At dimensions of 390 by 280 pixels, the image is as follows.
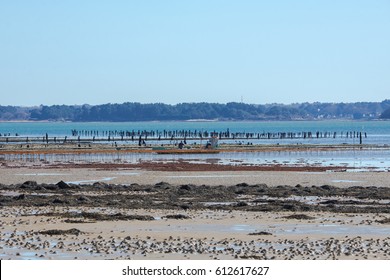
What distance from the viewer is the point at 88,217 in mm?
24750

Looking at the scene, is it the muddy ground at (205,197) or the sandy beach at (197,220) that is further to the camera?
the muddy ground at (205,197)

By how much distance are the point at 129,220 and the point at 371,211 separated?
774 centimetres

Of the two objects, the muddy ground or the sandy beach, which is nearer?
the sandy beach

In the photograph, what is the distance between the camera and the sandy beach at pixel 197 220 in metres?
18.5

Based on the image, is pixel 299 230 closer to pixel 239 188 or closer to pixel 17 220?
pixel 17 220

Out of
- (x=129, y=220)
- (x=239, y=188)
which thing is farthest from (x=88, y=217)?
(x=239, y=188)

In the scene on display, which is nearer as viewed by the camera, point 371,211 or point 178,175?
point 371,211

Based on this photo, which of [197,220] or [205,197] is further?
[205,197]

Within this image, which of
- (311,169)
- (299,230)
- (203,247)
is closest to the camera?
(203,247)

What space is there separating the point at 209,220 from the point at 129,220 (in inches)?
88.5

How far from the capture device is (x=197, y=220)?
24391mm

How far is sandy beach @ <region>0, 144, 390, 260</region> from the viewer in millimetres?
18500

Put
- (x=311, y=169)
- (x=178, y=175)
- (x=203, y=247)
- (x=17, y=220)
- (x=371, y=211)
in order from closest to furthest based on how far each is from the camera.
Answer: (x=203, y=247) < (x=17, y=220) < (x=371, y=211) < (x=178, y=175) < (x=311, y=169)

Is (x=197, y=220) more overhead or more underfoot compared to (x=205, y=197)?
more overhead
